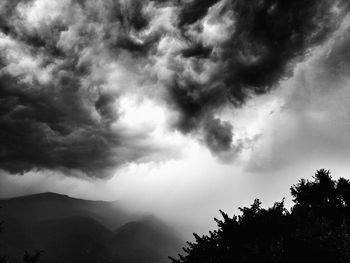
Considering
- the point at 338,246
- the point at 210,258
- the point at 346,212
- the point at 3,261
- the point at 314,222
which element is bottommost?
the point at 3,261

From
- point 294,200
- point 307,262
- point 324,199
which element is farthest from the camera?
point 294,200

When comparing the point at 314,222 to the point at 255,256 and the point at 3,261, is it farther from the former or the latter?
the point at 3,261

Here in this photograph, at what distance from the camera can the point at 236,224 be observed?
23.6m

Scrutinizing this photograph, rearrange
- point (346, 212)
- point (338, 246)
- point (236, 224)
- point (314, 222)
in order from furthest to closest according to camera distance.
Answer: point (346, 212)
point (236, 224)
point (314, 222)
point (338, 246)

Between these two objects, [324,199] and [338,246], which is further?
[324,199]

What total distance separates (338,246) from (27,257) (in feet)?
212

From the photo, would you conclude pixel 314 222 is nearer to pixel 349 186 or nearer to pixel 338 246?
pixel 338 246

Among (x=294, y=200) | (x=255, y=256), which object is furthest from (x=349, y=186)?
(x=255, y=256)

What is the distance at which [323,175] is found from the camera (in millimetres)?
38938

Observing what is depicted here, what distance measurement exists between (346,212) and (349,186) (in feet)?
11.6

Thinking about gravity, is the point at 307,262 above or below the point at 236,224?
below

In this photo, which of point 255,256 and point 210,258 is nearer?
point 255,256

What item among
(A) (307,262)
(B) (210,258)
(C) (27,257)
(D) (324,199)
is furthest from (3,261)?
(D) (324,199)

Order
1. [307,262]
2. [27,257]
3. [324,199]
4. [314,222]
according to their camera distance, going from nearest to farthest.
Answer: [307,262]
[314,222]
[324,199]
[27,257]
